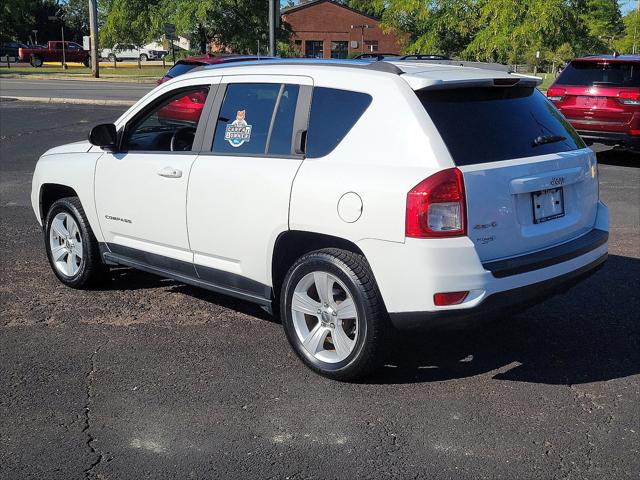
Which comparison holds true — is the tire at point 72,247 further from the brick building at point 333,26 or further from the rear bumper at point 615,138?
the brick building at point 333,26

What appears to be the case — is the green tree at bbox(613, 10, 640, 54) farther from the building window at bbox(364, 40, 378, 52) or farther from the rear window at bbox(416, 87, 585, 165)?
the rear window at bbox(416, 87, 585, 165)

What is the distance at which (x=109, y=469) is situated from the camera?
11.6ft

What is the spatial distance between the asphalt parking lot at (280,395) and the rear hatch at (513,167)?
2.40ft

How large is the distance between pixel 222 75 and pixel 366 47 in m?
73.6

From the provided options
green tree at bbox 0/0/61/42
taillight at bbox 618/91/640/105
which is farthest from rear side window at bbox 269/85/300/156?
green tree at bbox 0/0/61/42

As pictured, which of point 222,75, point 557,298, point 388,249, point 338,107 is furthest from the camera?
point 557,298

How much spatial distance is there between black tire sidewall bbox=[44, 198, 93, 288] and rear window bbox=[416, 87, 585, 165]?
3.00 meters

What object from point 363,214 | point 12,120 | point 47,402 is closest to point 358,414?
point 363,214

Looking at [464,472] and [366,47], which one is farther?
[366,47]

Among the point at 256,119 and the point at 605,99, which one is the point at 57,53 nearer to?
the point at 605,99

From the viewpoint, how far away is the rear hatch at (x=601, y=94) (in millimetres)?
12344

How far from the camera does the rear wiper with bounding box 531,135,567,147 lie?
453 centimetres

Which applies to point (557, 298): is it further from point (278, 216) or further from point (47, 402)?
point (47, 402)

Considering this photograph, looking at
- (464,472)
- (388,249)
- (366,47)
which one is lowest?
(464,472)
